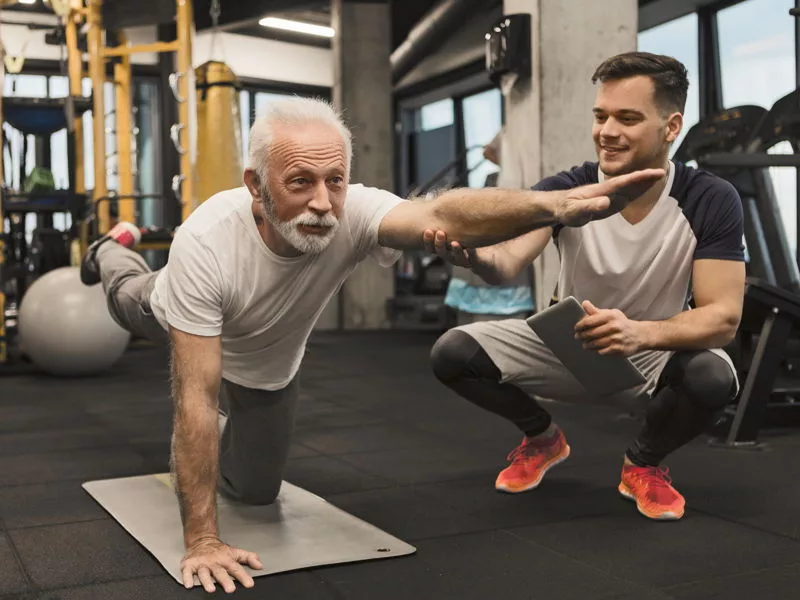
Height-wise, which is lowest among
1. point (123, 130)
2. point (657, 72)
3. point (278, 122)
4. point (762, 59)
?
point (278, 122)

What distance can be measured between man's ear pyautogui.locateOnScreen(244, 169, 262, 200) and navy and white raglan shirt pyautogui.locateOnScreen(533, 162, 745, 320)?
0.71 meters

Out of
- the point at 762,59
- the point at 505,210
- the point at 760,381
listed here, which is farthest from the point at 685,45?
the point at 505,210

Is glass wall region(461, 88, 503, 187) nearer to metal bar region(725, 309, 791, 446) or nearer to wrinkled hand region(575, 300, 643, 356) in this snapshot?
metal bar region(725, 309, 791, 446)

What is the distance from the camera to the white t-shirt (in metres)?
1.58

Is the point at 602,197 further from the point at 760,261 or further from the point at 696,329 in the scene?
the point at 760,261

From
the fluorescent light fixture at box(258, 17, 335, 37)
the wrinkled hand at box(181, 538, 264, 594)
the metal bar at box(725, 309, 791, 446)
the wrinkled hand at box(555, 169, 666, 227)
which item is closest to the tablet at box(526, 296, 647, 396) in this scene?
the wrinkled hand at box(555, 169, 666, 227)

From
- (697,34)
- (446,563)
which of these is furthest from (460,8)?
(446,563)

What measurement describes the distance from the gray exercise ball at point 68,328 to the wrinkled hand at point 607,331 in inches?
122

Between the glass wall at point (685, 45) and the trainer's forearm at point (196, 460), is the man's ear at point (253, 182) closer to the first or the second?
the trainer's forearm at point (196, 460)

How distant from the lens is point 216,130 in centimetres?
560

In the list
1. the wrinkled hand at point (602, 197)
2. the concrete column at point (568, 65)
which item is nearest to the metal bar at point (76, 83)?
the concrete column at point (568, 65)

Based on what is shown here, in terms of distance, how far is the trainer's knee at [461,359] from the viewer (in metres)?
2.06

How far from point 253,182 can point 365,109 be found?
18.9 ft

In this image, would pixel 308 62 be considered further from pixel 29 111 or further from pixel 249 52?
pixel 29 111
